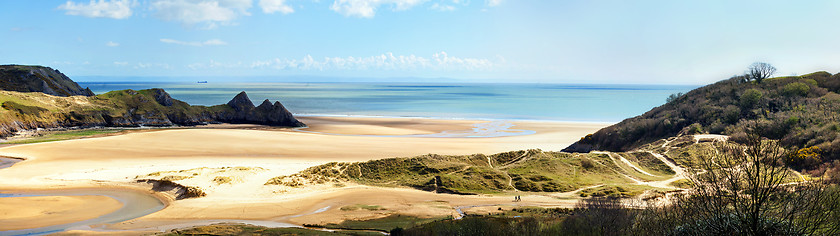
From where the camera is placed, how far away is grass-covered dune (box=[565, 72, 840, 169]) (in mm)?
29891

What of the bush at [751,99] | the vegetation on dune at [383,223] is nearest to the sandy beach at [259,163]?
the vegetation on dune at [383,223]

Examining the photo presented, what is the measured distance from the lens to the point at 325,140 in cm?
5184

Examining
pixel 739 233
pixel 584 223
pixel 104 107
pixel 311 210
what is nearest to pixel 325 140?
pixel 311 210

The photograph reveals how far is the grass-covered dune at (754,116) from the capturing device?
29.9 meters

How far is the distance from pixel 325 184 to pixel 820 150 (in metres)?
26.5

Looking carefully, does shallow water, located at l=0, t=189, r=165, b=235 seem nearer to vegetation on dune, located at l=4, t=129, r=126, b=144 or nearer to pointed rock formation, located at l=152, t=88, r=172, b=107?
vegetation on dune, located at l=4, t=129, r=126, b=144

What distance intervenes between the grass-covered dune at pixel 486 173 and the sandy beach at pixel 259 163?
1.36 metres

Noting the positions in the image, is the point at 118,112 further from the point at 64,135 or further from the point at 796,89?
the point at 796,89

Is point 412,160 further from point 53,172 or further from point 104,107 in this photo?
point 104,107

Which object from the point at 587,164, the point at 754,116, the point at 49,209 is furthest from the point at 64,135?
the point at 754,116

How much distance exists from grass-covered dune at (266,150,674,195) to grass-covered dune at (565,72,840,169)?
753cm

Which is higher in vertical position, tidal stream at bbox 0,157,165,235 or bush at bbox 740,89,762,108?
bush at bbox 740,89,762,108

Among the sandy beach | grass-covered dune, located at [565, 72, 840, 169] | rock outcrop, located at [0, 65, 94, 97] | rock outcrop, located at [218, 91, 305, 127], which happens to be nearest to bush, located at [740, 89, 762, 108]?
grass-covered dune, located at [565, 72, 840, 169]

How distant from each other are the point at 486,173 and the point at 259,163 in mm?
17428
